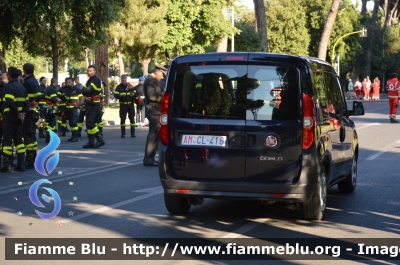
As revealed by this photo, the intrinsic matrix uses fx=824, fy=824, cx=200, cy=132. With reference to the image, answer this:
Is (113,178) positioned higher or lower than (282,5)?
lower

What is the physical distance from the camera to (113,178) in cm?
1374

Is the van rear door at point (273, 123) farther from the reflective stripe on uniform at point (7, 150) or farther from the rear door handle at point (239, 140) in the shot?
the reflective stripe on uniform at point (7, 150)

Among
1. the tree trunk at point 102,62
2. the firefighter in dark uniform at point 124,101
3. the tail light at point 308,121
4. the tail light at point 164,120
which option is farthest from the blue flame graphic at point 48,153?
the tree trunk at point 102,62

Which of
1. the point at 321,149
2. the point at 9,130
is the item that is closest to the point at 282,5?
the point at 9,130

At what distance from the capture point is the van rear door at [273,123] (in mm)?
8719

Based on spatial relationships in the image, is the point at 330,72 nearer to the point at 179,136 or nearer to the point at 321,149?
the point at 321,149

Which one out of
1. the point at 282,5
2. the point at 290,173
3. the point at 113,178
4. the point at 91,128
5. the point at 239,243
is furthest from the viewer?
the point at 282,5

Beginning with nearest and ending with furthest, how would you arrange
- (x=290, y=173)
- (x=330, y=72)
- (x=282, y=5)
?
(x=290, y=173), (x=330, y=72), (x=282, y=5)

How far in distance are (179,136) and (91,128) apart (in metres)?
11.2

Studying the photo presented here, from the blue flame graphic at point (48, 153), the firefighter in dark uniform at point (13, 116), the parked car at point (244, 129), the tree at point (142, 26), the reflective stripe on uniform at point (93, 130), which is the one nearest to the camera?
the blue flame graphic at point (48, 153)

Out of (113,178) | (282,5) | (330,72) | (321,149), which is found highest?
(282,5)

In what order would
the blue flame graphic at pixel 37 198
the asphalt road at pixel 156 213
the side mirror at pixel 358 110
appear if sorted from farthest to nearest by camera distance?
the side mirror at pixel 358 110
the asphalt road at pixel 156 213
the blue flame graphic at pixel 37 198

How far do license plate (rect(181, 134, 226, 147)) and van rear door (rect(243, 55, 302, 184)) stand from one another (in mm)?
305

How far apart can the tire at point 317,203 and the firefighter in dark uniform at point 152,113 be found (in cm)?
635
